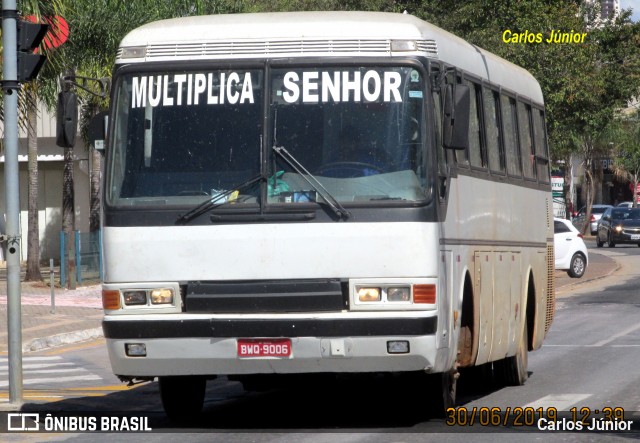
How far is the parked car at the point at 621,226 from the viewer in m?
54.3

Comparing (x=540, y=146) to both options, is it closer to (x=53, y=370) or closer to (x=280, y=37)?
(x=280, y=37)

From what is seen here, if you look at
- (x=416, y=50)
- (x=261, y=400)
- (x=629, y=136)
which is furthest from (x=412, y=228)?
(x=629, y=136)

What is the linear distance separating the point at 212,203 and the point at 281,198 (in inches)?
19.8

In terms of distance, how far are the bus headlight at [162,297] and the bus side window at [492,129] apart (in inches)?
150

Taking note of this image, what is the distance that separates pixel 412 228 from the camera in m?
9.58

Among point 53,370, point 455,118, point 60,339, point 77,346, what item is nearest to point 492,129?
point 455,118

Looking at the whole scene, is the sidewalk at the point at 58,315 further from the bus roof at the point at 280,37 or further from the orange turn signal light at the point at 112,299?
the bus roof at the point at 280,37

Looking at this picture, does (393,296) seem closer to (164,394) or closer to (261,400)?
(164,394)

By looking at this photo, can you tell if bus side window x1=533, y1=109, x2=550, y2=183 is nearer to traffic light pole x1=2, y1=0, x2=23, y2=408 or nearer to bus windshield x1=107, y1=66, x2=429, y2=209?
bus windshield x1=107, y1=66, x2=429, y2=209

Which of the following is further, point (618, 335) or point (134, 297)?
point (618, 335)

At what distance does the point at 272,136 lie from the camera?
32.2 feet

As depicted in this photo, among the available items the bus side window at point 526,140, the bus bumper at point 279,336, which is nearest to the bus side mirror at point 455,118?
the bus bumper at point 279,336

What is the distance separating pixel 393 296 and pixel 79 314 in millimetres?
15642

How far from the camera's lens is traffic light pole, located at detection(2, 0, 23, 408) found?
1156cm
